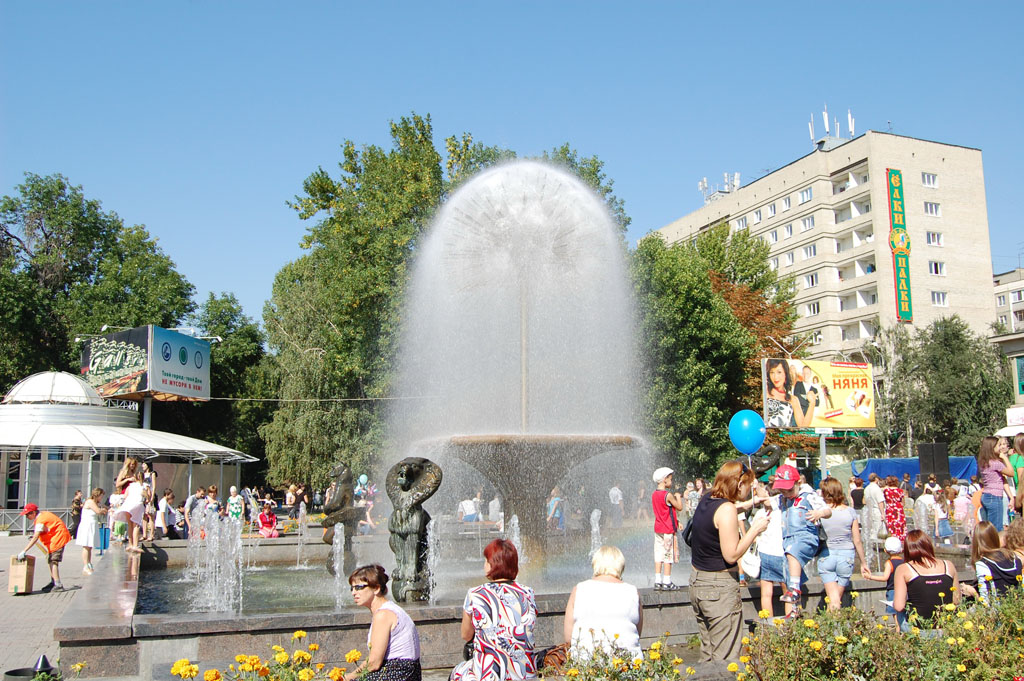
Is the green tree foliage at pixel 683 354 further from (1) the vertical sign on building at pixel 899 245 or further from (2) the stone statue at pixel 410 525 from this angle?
(1) the vertical sign on building at pixel 899 245

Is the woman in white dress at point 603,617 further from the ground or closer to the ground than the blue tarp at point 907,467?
further from the ground

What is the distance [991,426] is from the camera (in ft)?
142

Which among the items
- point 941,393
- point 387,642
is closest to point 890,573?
point 387,642

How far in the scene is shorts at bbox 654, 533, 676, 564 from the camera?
8922 millimetres

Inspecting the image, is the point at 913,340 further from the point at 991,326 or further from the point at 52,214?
the point at 52,214

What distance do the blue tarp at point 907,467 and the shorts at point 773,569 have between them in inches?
1161

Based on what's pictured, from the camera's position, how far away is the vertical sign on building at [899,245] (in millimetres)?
51906

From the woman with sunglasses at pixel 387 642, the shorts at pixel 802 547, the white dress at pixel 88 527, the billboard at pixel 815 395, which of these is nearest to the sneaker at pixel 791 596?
the shorts at pixel 802 547

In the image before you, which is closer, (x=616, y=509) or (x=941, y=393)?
(x=616, y=509)

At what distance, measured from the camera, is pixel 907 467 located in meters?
36.2

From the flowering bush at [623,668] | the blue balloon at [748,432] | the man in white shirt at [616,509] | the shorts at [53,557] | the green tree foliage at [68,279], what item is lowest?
the man in white shirt at [616,509]

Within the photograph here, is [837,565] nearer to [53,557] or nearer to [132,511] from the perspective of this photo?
[132,511]

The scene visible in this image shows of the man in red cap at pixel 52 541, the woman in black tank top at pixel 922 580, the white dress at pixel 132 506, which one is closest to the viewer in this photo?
the woman in black tank top at pixel 922 580

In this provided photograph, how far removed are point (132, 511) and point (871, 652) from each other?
1185 cm
